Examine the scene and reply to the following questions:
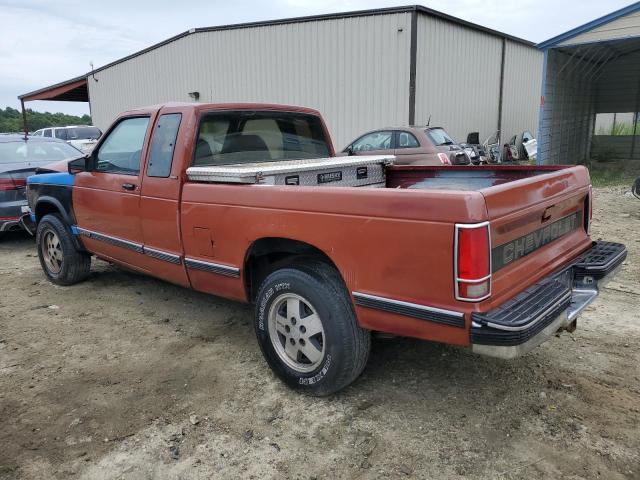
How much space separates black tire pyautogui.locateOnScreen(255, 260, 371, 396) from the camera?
2.96 meters

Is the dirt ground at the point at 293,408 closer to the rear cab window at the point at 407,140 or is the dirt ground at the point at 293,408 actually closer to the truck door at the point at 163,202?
the truck door at the point at 163,202

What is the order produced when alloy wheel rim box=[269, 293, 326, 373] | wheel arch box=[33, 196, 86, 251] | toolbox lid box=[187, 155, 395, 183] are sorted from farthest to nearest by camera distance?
1. wheel arch box=[33, 196, 86, 251]
2. toolbox lid box=[187, 155, 395, 183]
3. alloy wheel rim box=[269, 293, 326, 373]

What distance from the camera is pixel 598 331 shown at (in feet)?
13.4

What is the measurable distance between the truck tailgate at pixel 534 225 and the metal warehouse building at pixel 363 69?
1091cm

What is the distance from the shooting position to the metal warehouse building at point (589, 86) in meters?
12.3

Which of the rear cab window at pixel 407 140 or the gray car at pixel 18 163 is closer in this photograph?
the gray car at pixel 18 163

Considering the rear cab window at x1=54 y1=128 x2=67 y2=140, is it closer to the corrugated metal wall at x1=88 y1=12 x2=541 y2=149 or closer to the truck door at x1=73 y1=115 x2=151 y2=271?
the corrugated metal wall at x1=88 y1=12 x2=541 y2=149

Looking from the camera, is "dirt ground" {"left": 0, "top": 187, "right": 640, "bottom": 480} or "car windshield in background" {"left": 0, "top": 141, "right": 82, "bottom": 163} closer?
"dirt ground" {"left": 0, "top": 187, "right": 640, "bottom": 480}

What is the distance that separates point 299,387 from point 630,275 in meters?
4.06

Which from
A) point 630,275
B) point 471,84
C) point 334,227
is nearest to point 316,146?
point 334,227

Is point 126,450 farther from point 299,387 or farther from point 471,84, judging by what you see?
point 471,84

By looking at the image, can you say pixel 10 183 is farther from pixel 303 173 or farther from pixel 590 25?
pixel 590 25

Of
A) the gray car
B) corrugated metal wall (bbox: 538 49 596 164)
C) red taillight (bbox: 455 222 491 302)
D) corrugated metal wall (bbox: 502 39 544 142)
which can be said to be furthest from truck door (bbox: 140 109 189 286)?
corrugated metal wall (bbox: 502 39 544 142)

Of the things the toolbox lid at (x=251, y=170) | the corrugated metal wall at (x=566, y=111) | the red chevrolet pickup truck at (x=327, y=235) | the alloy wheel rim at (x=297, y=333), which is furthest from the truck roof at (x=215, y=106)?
the corrugated metal wall at (x=566, y=111)
